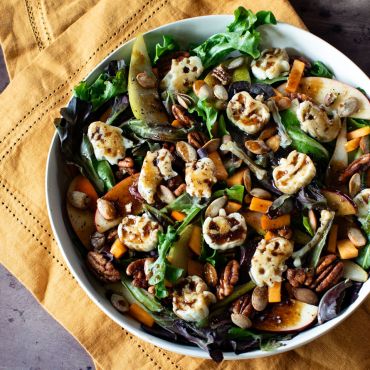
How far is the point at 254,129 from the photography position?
2.54m

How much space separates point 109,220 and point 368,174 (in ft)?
3.52

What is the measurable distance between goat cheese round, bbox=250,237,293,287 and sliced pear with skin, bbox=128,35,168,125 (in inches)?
27.0

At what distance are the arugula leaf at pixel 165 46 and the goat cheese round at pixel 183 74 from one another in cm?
9

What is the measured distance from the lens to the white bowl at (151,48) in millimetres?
2525

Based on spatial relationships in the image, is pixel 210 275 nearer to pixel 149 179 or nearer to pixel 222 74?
pixel 149 179

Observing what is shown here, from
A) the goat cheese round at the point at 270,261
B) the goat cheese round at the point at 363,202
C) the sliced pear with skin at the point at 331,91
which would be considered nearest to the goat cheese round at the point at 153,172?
the goat cheese round at the point at 270,261

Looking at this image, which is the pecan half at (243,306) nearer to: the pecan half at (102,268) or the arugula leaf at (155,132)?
the pecan half at (102,268)

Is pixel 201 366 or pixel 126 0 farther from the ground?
pixel 126 0

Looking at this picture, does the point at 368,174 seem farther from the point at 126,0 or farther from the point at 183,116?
the point at 126,0

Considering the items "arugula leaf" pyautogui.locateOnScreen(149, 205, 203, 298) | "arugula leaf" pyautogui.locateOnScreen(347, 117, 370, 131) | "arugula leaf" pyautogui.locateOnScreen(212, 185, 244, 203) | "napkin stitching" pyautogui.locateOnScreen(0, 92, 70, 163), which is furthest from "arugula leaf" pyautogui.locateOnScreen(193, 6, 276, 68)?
"napkin stitching" pyautogui.locateOnScreen(0, 92, 70, 163)

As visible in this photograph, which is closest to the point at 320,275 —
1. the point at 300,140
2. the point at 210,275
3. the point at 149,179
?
the point at 210,275

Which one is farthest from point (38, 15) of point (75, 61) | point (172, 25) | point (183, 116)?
point (183, 116)

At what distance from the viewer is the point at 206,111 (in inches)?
101

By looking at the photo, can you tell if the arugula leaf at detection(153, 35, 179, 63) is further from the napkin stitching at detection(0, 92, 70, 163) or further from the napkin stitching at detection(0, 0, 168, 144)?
the napkin stitching at detection(0, 92, 70, 163)
